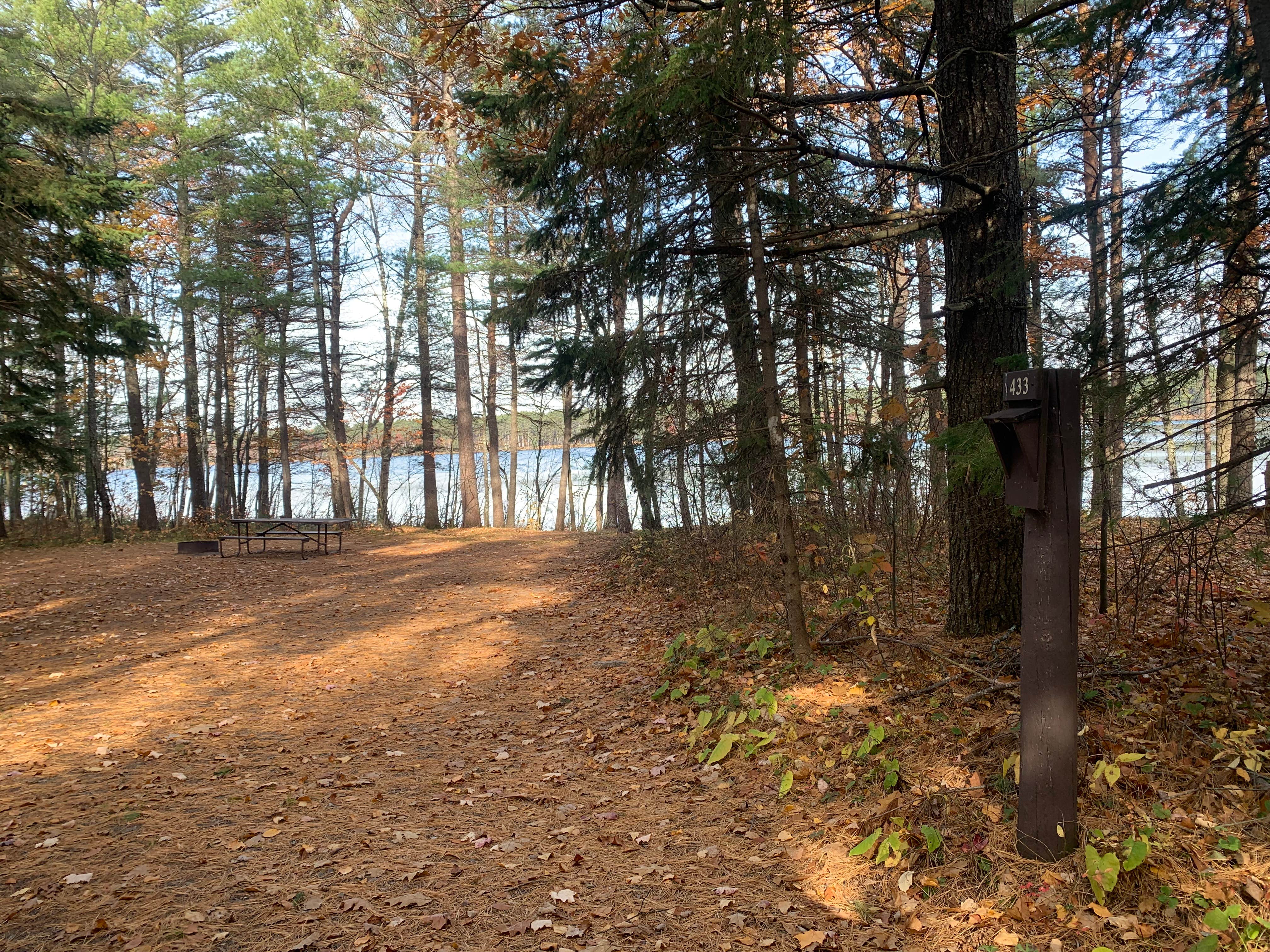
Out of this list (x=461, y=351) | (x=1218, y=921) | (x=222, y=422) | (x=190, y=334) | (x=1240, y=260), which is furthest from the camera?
(x=222, y=422)

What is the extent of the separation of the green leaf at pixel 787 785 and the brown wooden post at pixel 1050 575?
1218 millimetres

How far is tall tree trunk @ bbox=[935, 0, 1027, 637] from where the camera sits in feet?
15.7

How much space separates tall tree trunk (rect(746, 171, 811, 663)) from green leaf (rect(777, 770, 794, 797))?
151 cm

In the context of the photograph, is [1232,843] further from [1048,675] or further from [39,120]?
[39,120]

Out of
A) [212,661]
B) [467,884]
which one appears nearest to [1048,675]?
[467,884]

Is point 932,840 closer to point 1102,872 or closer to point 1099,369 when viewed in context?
point 1102,872

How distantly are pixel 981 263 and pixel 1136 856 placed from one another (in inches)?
140

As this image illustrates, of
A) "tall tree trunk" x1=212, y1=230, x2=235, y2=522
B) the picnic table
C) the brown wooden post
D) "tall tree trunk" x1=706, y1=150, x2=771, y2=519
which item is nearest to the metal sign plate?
the brown wooden post

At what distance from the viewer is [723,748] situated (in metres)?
4.41

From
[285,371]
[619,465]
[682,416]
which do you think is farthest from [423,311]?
[682,416]

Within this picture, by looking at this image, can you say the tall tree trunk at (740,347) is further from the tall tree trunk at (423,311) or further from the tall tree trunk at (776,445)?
the tall tree trunk at (423,311)

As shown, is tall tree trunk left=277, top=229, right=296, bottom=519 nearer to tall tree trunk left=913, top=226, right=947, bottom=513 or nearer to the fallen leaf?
tall tree trunk left=913, top=226, right=947, bottom=513

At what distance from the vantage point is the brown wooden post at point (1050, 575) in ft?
9.10

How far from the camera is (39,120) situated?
24.4 ft
